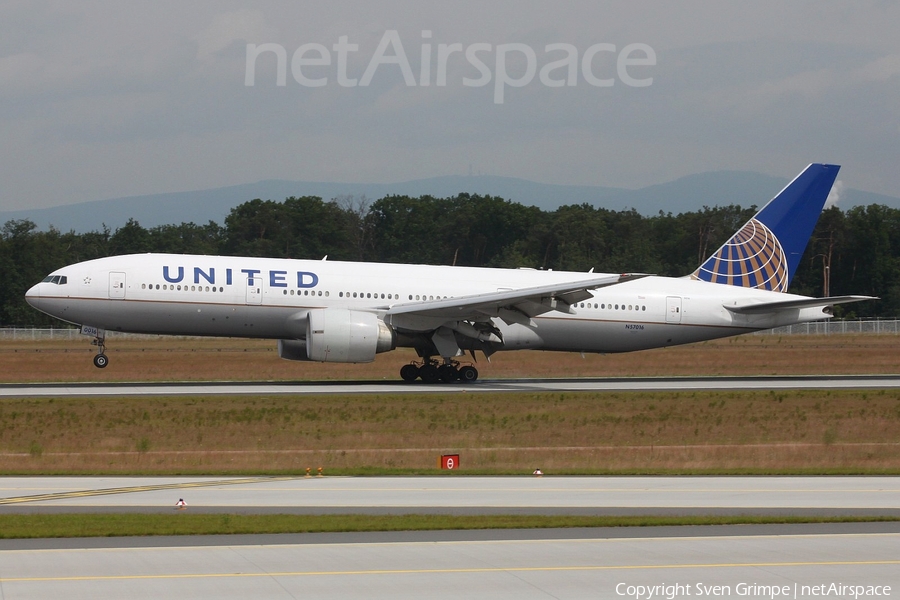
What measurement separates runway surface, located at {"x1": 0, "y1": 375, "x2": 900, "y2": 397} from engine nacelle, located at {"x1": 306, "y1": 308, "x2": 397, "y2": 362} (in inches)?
43.8

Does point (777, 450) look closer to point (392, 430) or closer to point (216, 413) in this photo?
point (392, 430)

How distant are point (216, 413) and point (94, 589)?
657 inches

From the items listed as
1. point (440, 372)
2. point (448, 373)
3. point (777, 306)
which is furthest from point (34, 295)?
point (777, 306)

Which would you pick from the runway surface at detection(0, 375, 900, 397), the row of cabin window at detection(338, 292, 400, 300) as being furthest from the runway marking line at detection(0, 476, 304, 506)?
the row of cabin window at detection(338, 292, 400, 300)

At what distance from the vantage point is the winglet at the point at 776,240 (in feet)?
129

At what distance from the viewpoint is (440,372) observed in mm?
34906

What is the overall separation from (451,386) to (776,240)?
14.7 metres

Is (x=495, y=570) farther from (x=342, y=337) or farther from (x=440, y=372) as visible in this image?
(x=440, y=372)

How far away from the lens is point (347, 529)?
1266cm

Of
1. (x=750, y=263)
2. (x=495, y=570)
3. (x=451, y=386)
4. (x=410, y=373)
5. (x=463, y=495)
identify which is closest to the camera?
(x=495, y=570)

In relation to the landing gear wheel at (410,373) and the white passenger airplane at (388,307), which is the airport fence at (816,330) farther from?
the landing gear wheel at (410,373)

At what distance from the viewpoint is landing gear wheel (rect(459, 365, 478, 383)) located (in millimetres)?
35125

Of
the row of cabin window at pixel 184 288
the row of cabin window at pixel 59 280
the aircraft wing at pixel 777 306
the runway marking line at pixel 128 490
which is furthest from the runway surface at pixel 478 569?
the aircraft wing at pixel 777 306

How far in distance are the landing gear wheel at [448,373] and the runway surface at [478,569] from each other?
74.6 ft
